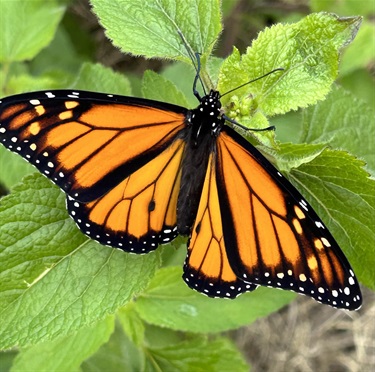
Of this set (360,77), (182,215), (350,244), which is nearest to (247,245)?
(182,215)

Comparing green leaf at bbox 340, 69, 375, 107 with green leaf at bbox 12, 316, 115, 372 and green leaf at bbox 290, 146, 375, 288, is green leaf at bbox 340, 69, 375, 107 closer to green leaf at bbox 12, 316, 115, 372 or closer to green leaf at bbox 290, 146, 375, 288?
green leaf at bbox 290, 146, 375, 288

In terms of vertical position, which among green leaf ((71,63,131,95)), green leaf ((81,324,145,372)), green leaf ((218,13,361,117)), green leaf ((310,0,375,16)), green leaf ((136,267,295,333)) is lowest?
green leaf ((81,324,145,372))

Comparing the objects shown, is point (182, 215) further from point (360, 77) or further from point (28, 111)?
point (360, 77)

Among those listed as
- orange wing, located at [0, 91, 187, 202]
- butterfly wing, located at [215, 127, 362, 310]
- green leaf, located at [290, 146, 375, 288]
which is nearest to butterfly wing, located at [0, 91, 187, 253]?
orange wing, located at [0, 91, 187, 202]

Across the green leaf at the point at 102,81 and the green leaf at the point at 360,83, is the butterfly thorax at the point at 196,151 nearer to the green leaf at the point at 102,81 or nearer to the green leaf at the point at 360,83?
the green leaf at the point at 102,81

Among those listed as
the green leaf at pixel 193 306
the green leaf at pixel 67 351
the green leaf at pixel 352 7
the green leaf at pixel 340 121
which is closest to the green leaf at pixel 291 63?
the green leaf at pixel 340 121

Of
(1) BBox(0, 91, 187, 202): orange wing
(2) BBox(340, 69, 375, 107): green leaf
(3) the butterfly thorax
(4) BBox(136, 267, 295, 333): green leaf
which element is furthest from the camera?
(2) BBox(340, 69, 375, 107): green leaf
